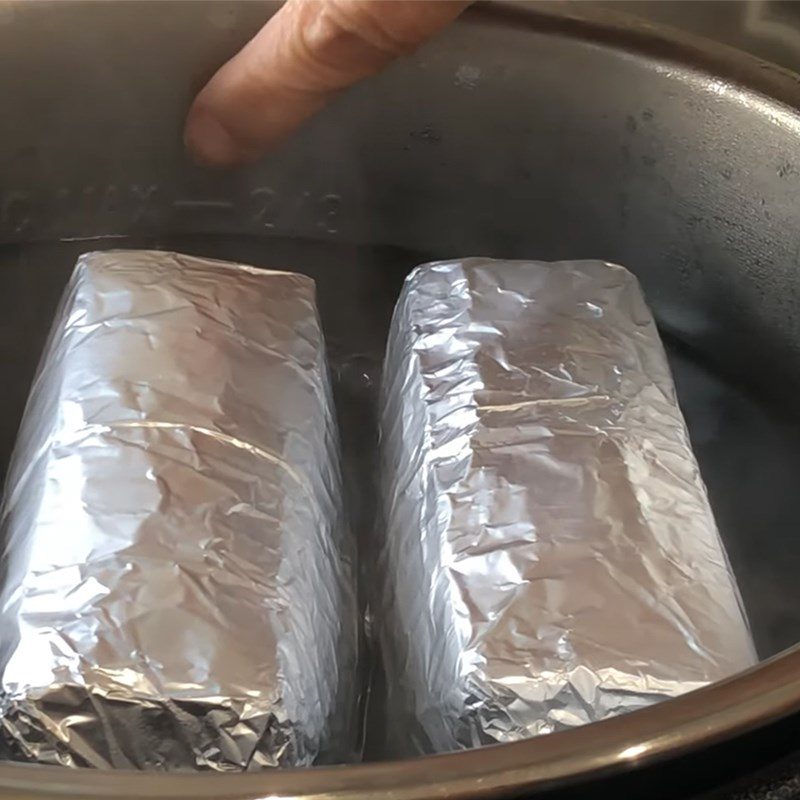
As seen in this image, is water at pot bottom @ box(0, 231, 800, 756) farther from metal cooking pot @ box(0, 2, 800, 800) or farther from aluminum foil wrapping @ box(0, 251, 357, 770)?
aluminum foil wrapping @ box(0, 251, 357, 770)

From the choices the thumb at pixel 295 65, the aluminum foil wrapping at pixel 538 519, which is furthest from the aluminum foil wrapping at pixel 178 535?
the thumb at pixel 295 65

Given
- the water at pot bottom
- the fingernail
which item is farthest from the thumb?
the water at pot bottom

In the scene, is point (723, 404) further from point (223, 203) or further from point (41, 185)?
point (41, 185)

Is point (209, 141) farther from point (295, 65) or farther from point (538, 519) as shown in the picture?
point (538, 519)

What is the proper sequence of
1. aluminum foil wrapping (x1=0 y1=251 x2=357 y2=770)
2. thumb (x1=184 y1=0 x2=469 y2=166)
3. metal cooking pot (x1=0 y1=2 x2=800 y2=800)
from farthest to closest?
metal cooking pot (x1=0 y1=2 x2=800 y2=800), thumb (x1=184 y1=0 x2=469 y2=166), aluminum foil wrapping (x1=0 y1=251 x2=357 y2=770)

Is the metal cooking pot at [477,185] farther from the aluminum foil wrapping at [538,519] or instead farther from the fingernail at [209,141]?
the aluminum foil wrapping at [538,519]

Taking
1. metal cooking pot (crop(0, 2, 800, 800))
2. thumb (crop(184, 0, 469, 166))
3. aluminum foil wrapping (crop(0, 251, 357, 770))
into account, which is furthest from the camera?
metal cooking pot (crop(0, 2, 800, 800))
